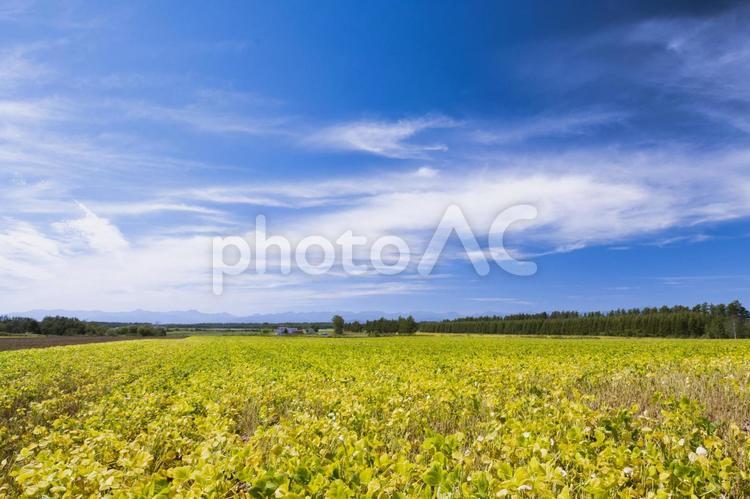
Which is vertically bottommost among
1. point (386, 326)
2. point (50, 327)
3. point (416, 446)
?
point (386, 326)

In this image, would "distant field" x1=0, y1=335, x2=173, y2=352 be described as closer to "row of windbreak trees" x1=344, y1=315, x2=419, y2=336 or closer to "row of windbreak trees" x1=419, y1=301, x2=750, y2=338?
"row of windbreak trees" x1=344, y1=315, x2=419, y2=336

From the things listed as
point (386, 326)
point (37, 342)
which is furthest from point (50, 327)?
point (386, 326)

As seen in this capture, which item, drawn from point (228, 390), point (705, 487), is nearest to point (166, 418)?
point (228, 390)

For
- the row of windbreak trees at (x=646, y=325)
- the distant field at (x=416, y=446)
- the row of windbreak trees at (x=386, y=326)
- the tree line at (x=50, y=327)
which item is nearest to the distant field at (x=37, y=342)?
the tree line at (x=50, y=327)

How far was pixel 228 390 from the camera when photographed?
1006 cm

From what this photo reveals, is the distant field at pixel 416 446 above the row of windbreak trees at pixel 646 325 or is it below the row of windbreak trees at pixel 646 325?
above

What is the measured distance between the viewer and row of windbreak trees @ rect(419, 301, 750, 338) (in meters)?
111

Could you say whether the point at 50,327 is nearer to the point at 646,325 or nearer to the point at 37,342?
the point at 37,342

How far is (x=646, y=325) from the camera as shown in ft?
396

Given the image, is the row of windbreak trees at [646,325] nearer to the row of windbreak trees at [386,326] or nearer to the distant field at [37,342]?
the row of windbreak trees at [386,326]

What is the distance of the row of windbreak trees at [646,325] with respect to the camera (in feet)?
363

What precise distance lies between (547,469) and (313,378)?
934 centimetres

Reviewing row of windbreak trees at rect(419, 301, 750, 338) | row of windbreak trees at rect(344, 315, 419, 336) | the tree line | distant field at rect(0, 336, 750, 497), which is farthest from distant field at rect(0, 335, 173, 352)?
row of windbreak trees at rect(419, 301, 750, 338)

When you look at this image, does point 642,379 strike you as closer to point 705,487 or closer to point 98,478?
point 705,487
